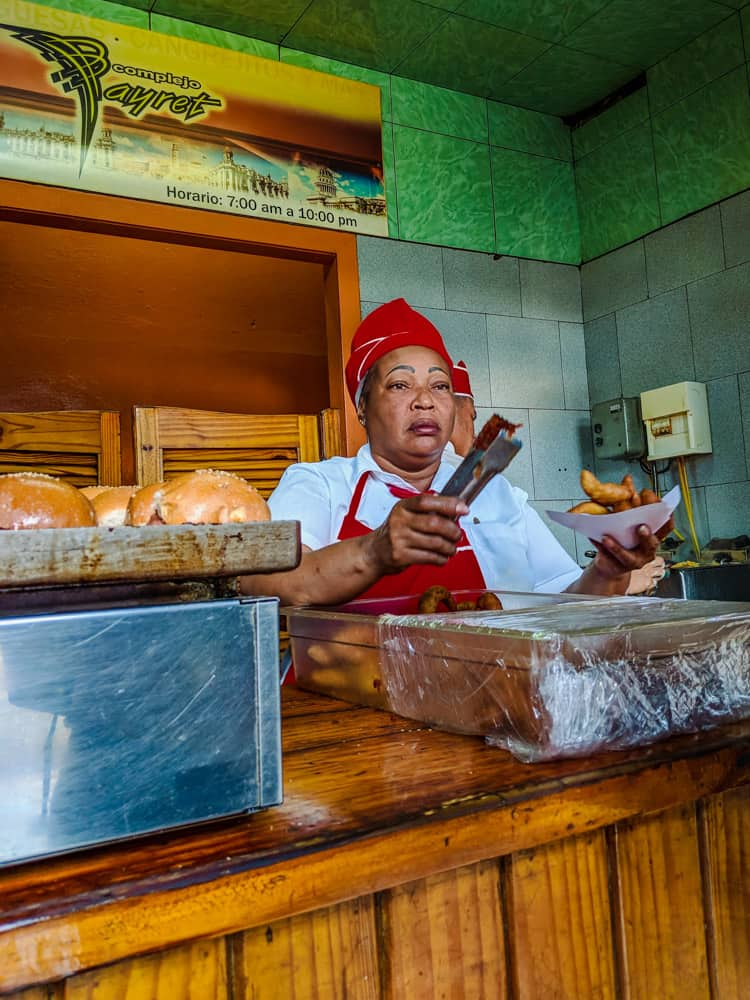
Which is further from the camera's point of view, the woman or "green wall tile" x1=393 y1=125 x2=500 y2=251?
"green wall tile" x1=393 y1=125 x2=500 y2=251

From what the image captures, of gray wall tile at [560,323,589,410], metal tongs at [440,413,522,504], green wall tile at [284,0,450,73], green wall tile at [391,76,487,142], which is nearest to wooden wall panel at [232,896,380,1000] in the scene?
metal tongs at [440,413,522,504]

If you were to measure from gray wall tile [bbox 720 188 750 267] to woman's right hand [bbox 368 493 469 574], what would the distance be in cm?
255

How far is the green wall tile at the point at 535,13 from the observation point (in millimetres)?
3018

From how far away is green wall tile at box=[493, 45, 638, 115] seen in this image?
11.2 ft

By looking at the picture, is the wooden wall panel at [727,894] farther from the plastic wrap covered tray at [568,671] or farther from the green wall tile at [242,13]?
the green wall tile at [242,13]

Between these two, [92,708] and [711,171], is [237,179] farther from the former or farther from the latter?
[92,708]

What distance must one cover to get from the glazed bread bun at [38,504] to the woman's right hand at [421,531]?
26.6 inches

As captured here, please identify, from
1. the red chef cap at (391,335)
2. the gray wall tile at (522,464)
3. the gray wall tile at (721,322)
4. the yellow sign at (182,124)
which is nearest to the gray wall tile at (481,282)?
the yellow sign at (182,124)

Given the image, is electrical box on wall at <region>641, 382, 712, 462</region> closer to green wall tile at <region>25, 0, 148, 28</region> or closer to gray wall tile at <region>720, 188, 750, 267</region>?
gray wall tile at <region>720, 188, 750, 267</region>

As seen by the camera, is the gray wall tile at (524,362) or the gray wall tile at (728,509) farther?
the gray wall tile at (524,362)

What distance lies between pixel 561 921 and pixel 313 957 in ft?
0.83

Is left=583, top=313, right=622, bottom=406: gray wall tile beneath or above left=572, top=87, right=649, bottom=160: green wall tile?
beneath

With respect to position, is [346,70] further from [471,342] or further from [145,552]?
[145,552]

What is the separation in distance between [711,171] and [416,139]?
1344mm
